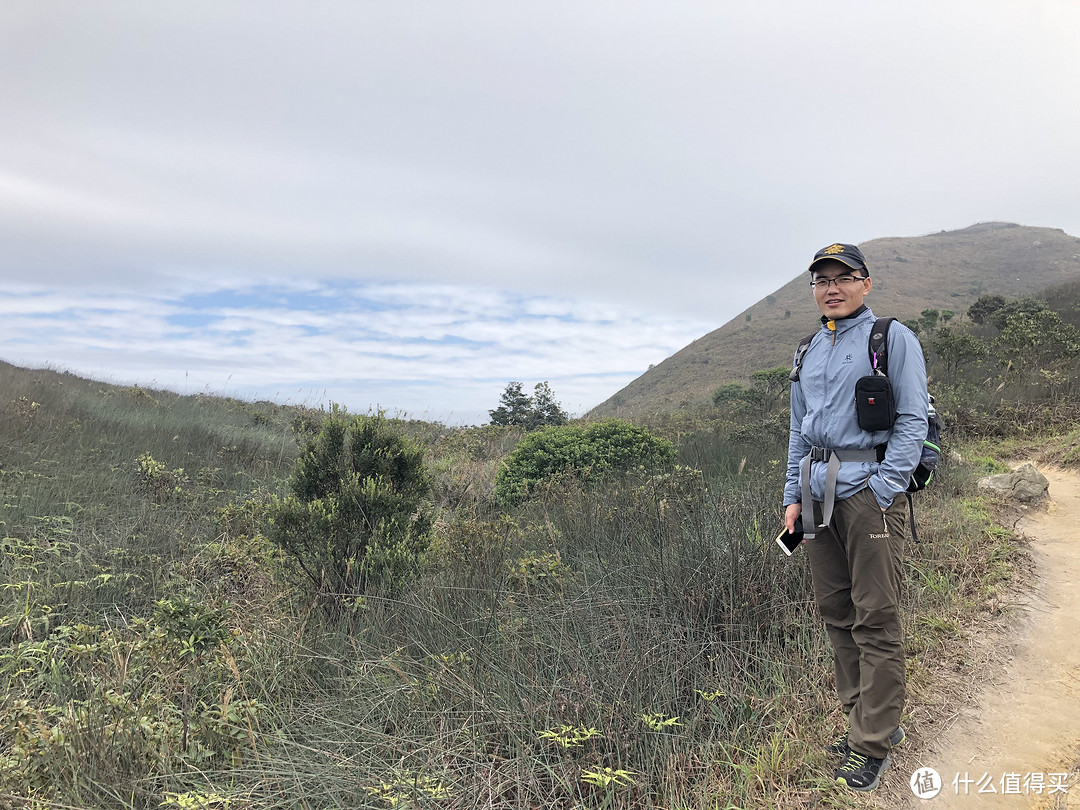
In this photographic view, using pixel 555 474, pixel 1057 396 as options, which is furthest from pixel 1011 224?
pixel 555 474

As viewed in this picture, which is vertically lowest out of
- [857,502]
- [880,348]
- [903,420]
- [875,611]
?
[875,611]

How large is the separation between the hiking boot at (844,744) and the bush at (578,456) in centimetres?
465

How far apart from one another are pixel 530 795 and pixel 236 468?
8.61m

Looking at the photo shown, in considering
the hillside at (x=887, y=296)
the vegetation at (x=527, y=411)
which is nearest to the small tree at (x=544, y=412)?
the vegetation at (x=527, y=411)

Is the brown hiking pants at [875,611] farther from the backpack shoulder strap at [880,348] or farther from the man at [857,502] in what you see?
the backpack shoulder strap at [880,348]

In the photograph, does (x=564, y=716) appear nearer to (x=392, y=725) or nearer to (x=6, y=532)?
(x=392, y=725)

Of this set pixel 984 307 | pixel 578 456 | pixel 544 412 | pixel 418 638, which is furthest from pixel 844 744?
pixel 984 307

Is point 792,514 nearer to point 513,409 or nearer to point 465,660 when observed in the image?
point 465,660

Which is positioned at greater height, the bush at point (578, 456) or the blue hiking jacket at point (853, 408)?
the blue hiking jacket at point (853, 408)

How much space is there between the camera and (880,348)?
2701 millimetres

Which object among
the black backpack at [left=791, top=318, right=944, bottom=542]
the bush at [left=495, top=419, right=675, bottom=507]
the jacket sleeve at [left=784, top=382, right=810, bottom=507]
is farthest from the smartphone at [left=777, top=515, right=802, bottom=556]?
the bush at [left=495, top=419, right=675, bottom=507]

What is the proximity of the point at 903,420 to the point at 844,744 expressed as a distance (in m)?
1.66

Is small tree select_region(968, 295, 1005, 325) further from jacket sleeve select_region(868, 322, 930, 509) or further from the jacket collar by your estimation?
jacket sleeve select_region(868, 322, 930, 509)

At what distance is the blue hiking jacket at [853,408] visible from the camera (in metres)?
2.56
